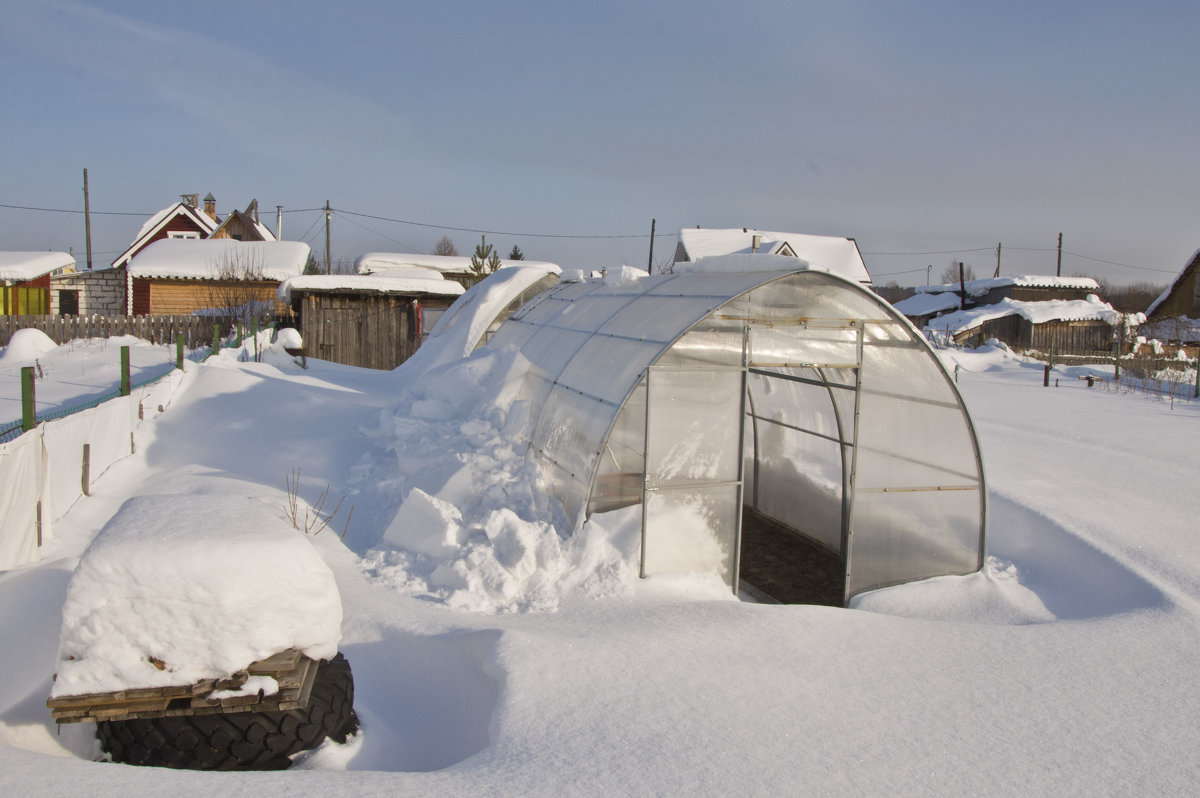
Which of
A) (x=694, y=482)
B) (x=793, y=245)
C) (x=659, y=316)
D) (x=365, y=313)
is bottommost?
(x=694, y=482)

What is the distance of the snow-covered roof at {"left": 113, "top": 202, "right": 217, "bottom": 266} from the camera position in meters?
31.2

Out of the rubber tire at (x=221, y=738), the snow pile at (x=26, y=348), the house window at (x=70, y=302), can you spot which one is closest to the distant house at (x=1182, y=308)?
the rubber tire at (x=221, y=738)

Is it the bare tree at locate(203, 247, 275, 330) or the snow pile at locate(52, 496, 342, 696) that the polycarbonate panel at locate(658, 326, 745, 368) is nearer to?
the snow pile at locate(52, 496, 342, 696)

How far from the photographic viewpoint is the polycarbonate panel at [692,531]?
6.62 m

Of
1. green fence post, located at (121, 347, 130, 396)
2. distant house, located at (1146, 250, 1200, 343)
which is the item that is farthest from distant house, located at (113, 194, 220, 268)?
distant house, located at (1146, 250, 1200, 343)

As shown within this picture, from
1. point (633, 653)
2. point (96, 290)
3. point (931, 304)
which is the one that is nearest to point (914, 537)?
point (633, 653)

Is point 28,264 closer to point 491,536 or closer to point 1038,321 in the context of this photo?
point 491,536

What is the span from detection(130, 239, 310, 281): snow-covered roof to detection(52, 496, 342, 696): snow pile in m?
21.8

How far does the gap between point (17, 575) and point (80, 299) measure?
2726 cm

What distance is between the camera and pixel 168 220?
3225 cm

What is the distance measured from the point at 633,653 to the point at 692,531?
181 cm

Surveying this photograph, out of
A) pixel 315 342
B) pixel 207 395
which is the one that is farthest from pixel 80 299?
pixel 207 395

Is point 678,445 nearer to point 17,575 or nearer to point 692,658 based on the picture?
point 692,658

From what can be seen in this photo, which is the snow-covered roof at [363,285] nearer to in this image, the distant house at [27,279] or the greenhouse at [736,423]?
the distant house at [27,279]
